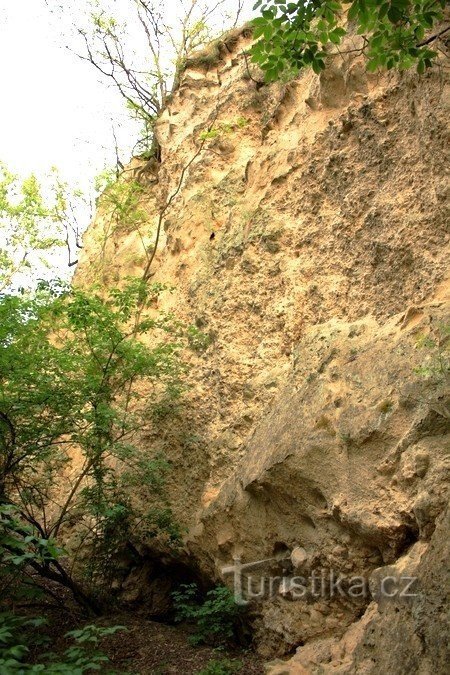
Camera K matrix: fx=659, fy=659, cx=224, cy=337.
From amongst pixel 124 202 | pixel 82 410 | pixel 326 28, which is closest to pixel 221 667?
pixel 82 410

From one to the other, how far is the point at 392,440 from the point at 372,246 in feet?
7.60

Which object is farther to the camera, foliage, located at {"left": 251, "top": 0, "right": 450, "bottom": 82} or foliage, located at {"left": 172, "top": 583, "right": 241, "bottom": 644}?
foliage, located at {"left": 172, "top": 583, "right": 241, "bottom": 644}

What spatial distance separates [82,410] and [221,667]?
3.38m

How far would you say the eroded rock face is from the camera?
4.93 meters

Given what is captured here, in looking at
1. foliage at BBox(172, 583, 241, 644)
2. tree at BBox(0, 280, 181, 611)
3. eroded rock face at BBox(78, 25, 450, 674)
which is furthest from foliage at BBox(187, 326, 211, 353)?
foliage at BBox(172, 583, 241, 644)

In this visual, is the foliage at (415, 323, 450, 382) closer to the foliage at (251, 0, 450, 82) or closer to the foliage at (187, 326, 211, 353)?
the foliage at (251, 0, 450, 82)

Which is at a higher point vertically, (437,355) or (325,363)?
(325,363)

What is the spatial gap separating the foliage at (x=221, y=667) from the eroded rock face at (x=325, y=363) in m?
0.36

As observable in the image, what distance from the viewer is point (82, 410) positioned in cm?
798

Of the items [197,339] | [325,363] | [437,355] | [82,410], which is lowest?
[437,355]

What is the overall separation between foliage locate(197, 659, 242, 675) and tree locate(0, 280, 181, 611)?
1.67 m

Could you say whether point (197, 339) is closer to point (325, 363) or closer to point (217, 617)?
point (325, 363)

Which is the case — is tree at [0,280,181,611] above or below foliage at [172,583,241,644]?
above

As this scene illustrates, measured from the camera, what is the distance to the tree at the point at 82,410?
693 centimetres
